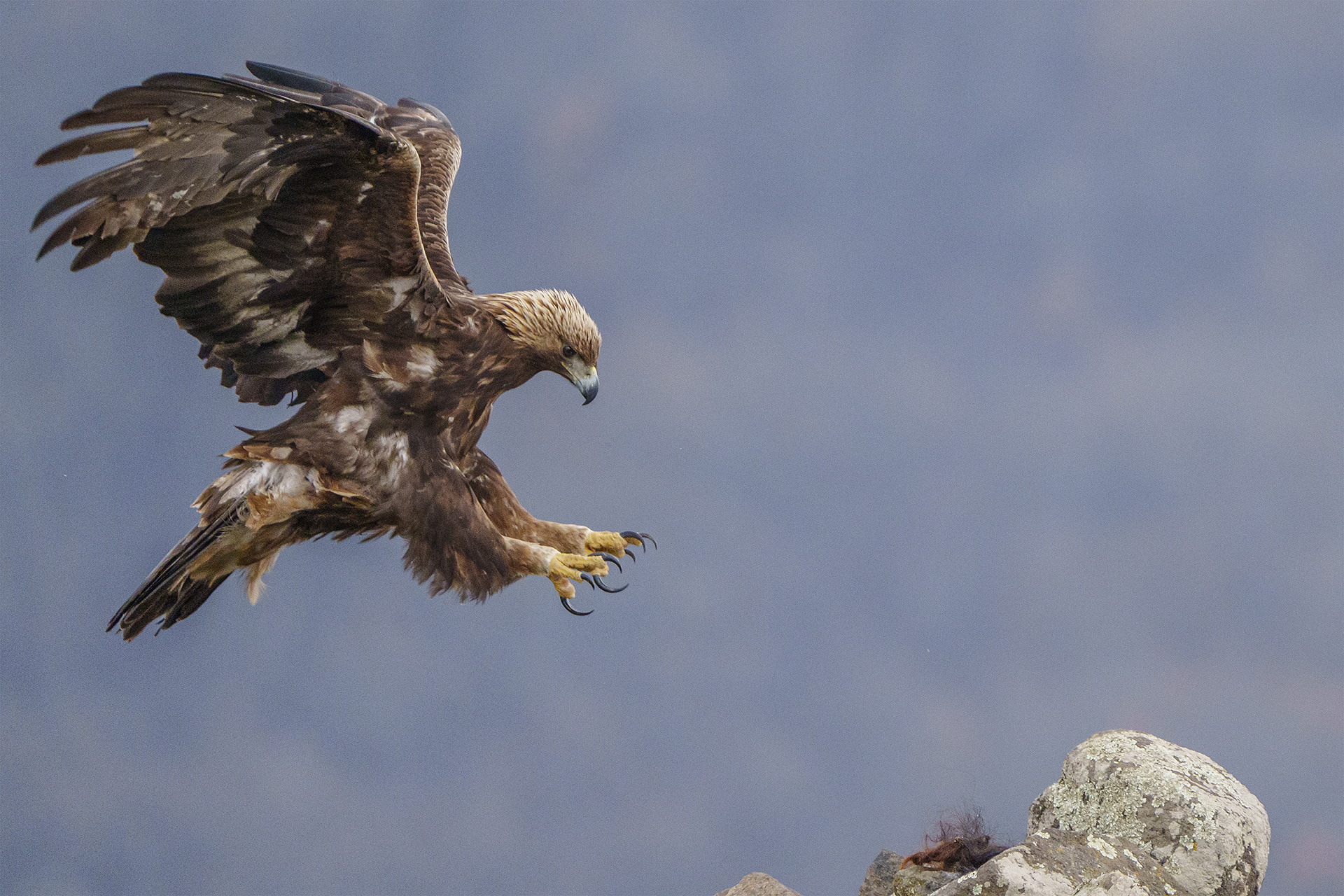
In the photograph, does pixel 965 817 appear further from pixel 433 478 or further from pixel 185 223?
pixel 185 223

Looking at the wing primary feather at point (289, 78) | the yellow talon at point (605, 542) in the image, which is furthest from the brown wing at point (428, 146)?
the yellow talon at point (605, 542)

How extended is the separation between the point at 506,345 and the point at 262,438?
918 millimetres

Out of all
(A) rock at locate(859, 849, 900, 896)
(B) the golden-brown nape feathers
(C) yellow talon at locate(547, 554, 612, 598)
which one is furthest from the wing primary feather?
(A) rock at locate(859, 849, 900, 896)

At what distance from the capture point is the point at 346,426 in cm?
423

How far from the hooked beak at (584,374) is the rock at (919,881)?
2110 mm

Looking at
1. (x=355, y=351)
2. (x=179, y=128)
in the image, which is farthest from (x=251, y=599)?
(x=179, y=128)

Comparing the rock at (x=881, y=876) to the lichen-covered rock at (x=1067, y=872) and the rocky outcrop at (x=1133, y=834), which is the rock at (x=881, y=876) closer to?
the rocky outcrop at (x=1133, y=834)

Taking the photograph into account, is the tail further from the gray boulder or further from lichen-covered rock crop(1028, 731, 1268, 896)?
lichen-covered rock crop(1028, 731, 1268, 896)

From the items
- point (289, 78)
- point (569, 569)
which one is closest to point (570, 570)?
point (569, 569)

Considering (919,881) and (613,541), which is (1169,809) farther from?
(613,541)

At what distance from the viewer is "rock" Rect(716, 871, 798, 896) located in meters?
4.56

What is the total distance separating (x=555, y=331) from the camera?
171 inches

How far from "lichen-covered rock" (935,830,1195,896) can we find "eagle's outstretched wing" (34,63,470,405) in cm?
260

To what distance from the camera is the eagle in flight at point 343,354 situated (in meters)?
3.93
